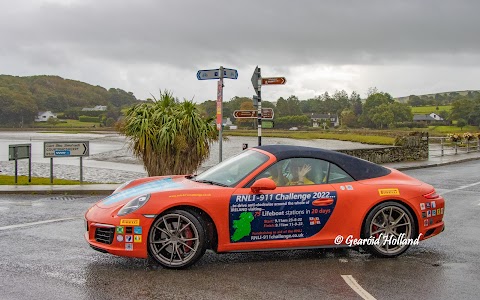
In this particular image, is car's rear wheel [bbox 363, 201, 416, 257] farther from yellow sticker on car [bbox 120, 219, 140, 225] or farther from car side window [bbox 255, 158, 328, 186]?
yellow sticker on car [bbox 120, 219, 140, 225]

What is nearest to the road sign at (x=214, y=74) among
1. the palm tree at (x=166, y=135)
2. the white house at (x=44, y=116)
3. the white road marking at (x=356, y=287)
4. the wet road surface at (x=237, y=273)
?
the palm tree at (x=166, y=135)

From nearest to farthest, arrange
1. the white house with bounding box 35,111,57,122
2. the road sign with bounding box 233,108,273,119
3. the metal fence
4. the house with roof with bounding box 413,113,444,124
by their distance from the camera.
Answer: the road sign with bounding box 233,108,273,119 < the metal fence < the house with roof with bounding box 413,113,444,124 < the white house with bounding box 35,111,57,122

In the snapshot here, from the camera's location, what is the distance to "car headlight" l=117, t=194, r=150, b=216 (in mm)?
5848

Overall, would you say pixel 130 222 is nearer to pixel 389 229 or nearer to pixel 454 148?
pixel 389 229

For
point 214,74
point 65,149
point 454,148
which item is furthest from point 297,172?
point 454,148

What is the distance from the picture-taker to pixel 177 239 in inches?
230

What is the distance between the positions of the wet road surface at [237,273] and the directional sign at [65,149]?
7436mm

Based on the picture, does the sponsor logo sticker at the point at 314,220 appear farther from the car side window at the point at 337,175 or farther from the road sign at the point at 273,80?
the road sign at the point at 273,80

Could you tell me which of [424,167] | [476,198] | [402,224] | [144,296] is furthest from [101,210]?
[424,167]

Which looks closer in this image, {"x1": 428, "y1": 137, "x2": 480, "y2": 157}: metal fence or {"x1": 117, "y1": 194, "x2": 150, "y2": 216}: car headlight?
{"x1": 117, "y1": 194, "x2": 150, "y2": 216}: car headlight

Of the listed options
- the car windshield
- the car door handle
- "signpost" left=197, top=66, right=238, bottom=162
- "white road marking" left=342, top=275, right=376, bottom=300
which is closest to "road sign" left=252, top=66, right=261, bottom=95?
"signpost" left=197, top=66, right=238, bottom=162

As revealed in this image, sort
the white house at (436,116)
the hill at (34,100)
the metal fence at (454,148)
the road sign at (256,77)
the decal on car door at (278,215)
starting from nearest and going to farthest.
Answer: the decal on car door at (278,215) < the road sign at (256,77) < the metal fence at (454,148) < the white house at (436,116) < the hill at (34,100)

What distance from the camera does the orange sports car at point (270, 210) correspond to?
5.84 meters

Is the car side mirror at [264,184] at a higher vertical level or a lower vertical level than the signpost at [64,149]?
higher
